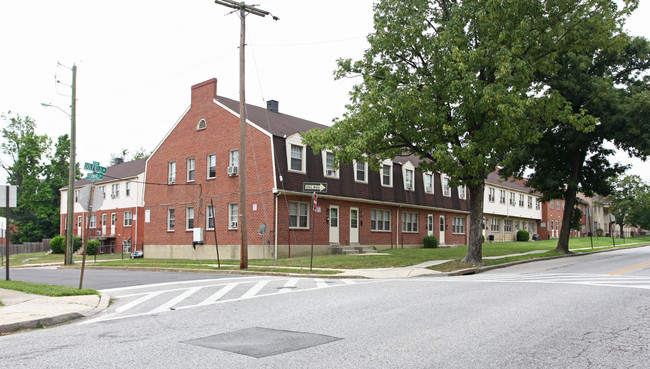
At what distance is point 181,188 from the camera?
108 feet

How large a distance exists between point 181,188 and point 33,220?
38.2 meters

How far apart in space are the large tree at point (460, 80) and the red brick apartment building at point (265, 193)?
7058 millimetres

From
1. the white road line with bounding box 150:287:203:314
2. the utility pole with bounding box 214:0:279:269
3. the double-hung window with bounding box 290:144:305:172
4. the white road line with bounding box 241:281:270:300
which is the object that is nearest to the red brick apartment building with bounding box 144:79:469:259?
the double-hung window with bounding box 290:144:305:172

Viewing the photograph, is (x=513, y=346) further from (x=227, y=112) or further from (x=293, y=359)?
(x=227, y=112)

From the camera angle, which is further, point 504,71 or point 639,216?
point 639,216

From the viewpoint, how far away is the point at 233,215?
29.2m

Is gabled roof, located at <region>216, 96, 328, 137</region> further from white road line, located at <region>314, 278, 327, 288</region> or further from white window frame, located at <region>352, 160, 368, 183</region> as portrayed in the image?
white road line, located at <region>314, 278, 327, 288</region>

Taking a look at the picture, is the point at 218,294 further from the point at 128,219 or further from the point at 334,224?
the point at 128,219

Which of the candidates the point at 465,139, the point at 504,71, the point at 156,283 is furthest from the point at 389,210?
the point at 156,283

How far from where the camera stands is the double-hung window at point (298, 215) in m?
27.7

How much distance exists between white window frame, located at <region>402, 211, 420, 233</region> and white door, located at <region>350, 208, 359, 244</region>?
19.2 feet

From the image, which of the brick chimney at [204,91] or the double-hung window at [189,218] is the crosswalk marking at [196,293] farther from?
the brick chimney at [204,91]

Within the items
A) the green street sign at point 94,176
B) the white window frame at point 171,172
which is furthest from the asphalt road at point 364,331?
the white window frame at point 171,172

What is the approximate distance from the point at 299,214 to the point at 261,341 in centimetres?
2148
